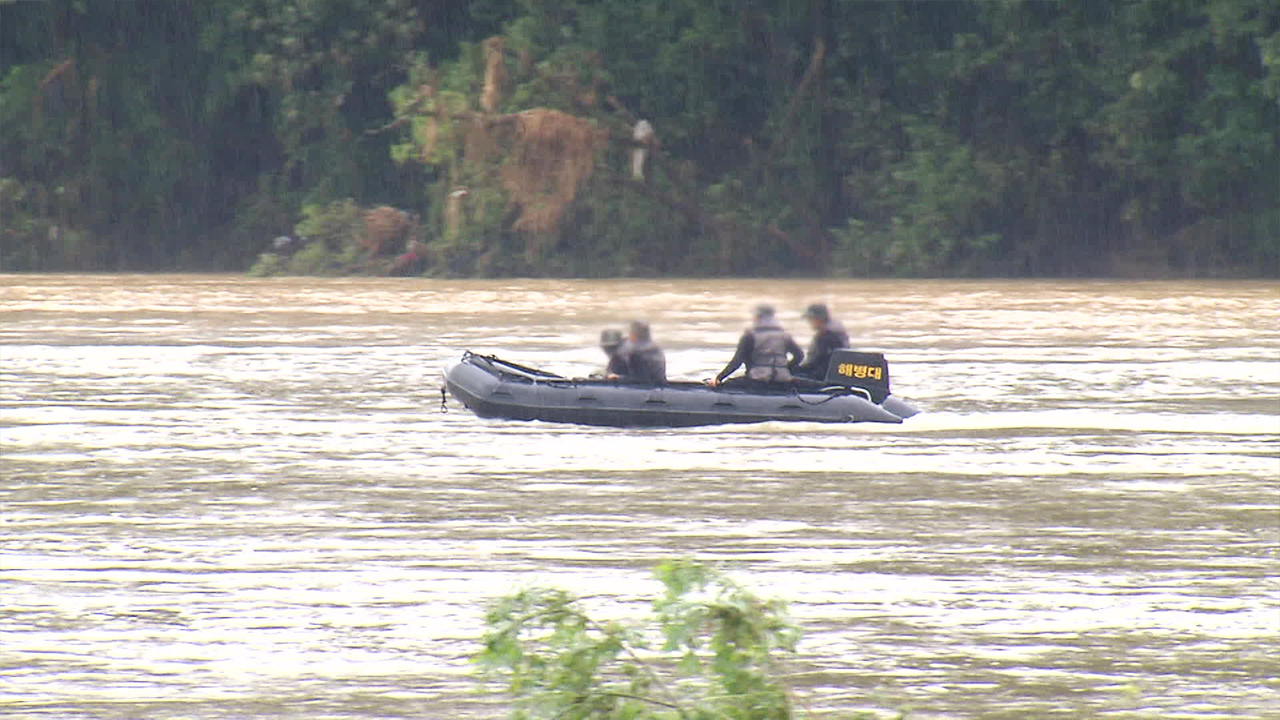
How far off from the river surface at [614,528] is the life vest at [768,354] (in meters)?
0.47

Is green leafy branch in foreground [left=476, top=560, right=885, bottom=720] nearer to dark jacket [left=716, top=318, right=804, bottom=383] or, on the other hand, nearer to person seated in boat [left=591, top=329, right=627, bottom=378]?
dark jacket [left=716, top=318, right=804, bottom=383]

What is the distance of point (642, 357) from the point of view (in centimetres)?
1923

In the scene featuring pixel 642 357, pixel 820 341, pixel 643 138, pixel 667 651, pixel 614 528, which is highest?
pixel 643 138

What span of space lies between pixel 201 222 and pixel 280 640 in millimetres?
40892

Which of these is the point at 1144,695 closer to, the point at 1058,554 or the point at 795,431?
the point at 1058,554

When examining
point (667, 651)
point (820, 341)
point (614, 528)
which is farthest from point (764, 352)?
point (667, 651)

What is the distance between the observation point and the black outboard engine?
18953 mm

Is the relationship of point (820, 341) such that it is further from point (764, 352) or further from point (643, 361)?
point (643, 361)

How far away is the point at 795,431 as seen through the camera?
62.3ft

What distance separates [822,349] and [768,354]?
62 cm

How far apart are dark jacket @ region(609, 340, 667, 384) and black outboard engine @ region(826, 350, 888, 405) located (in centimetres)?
139

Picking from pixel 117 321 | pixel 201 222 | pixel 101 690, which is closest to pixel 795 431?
pixel 101 690

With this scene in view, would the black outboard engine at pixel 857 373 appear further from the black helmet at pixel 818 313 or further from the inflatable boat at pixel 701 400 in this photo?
the black helmet at pixel 818 313

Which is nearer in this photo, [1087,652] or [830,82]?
[1087,652]
